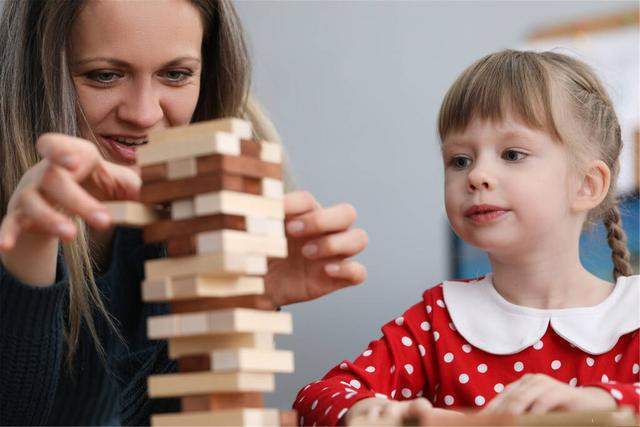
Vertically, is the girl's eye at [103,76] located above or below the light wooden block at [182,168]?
above

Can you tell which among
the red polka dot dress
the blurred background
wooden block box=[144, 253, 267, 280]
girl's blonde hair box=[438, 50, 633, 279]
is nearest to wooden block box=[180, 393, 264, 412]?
wooden block box=[144, 253, 267, 280]

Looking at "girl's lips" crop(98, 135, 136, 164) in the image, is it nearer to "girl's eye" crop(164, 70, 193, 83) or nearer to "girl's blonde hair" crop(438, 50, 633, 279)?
"girl's eye" crop(164, 70, 193, 83)

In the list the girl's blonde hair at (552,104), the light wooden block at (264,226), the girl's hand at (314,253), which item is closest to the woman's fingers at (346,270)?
the girl's hand at (314,253)

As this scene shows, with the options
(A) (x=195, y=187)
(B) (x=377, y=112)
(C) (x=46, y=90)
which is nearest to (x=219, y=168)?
(A) (x=195, y=187)

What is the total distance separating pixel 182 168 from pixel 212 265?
0.09m

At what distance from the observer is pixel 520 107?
4.22 feet

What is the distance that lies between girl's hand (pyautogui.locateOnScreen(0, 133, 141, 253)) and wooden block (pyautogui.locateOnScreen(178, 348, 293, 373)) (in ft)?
0.47

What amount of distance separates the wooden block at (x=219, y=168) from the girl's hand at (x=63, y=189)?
0.05 metres

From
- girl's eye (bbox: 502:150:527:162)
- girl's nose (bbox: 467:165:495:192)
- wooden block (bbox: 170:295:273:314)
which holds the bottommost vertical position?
wooden block (bbox: 170:295:273:314)

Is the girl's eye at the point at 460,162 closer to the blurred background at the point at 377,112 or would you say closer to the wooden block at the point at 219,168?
the wooden block at the point at 219,168

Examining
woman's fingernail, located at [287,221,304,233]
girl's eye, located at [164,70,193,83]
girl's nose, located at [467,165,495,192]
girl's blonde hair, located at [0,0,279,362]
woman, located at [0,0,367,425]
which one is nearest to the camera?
woman's fingernail, located at [287,221,304,233]

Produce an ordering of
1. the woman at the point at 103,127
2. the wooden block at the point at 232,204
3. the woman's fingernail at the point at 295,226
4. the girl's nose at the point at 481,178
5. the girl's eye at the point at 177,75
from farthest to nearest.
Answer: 1. the girl's eye at the point at 177,75
2. the girl's nose at the point at 481,178
3. the woman at the point at 103,127
4. the woman's fingernail at the point at 295,226
5. the wooden block at the point at 232,204

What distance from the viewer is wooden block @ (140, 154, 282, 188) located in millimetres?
771

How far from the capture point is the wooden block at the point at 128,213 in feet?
2.62
